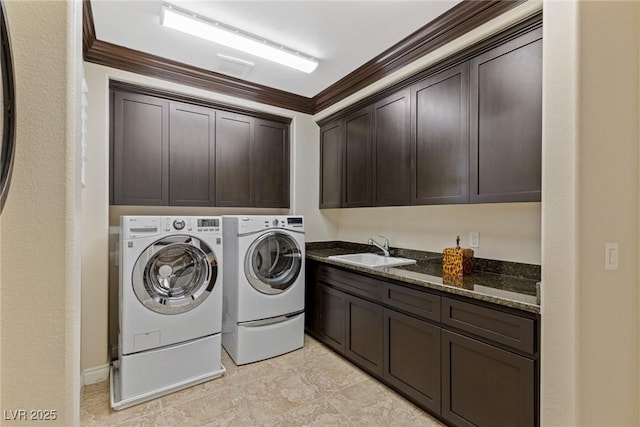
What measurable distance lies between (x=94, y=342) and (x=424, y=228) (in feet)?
9.66

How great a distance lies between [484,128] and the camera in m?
2.00

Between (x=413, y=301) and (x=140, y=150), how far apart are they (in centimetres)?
260

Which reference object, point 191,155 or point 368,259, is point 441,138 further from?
point 191,155

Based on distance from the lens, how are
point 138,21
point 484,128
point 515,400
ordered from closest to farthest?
point 515,400
point 484,128
point 138,21

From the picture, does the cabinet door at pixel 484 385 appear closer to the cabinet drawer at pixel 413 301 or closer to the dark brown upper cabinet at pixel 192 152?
the cabinet drawer at pixel 413 301

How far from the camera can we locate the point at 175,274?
2.47m

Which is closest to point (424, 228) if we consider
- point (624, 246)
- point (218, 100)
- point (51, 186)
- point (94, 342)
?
point (624, 246)

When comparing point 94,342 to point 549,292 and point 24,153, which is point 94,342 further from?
point 549,292

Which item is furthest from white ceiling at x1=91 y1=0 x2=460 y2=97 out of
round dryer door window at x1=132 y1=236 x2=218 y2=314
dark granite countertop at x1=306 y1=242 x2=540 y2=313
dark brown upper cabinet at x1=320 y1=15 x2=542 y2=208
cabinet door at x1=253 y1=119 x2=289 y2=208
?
dark granite countertop at x1=306 y1=242 x2=540 y2=313

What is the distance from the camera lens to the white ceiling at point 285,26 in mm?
2021

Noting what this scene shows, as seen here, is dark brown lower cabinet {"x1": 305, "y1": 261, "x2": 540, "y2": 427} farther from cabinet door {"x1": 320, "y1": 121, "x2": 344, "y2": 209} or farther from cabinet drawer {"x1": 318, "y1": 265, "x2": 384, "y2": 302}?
cabinet door {"x1": 320, "y1": 121, "x2": 344, "y2": 209}

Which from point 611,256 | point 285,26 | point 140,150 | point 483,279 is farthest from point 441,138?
point 140,150

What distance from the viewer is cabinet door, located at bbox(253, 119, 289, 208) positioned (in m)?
3.42

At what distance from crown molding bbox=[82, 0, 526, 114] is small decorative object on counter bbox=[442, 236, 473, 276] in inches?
59.7
